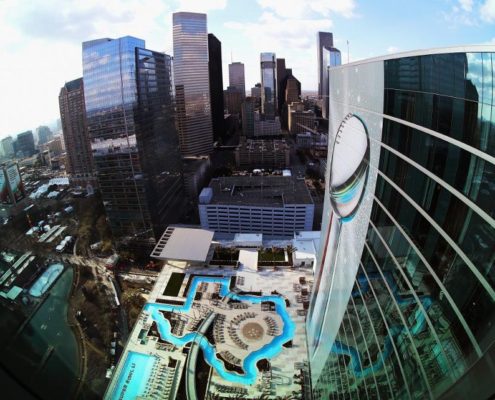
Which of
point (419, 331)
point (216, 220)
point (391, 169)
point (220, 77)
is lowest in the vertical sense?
point (216, 220)

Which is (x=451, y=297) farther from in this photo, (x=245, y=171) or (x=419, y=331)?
(x=245, y=171)

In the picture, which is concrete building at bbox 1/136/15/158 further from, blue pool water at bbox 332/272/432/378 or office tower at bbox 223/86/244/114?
office tower at bbox 223/86/244/114

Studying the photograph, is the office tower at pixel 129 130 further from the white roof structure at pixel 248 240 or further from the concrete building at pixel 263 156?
the concrete building at pixel 263 156

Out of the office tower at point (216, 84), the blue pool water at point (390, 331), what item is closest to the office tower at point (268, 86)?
the office tower at point (216, 84)

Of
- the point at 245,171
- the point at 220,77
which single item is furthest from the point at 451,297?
the point at 220,77

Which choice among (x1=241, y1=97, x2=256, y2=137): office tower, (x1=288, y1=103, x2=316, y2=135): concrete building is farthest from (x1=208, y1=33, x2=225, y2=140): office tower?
(x1=288, y1=103, x2=316, y2=135): concrete building

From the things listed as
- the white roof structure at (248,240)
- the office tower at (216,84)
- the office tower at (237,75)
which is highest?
the office tower at (237,75)
